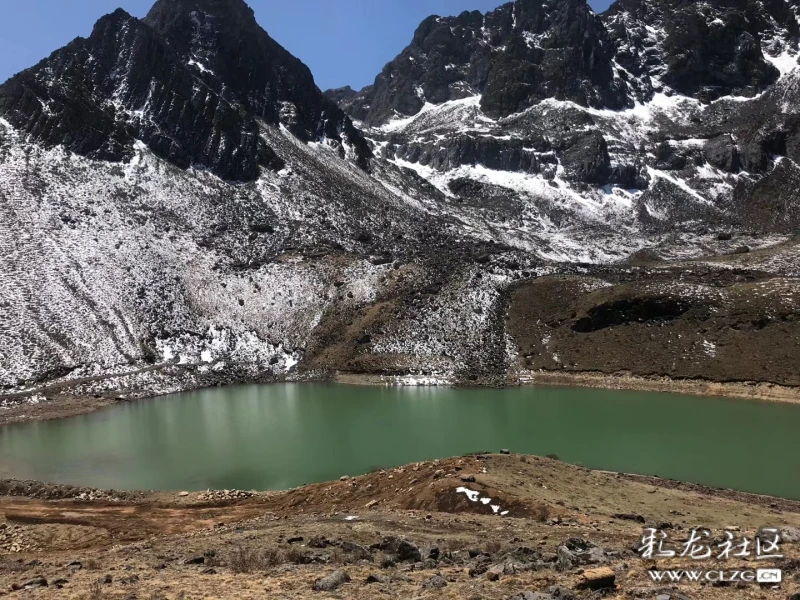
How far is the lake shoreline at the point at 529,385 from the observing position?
160ft

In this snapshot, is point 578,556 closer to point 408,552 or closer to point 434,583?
point 434,583

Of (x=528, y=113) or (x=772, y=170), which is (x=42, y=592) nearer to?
(x=772, y=170)

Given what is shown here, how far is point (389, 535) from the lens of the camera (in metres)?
16.2

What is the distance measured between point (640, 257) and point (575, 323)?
4928cm

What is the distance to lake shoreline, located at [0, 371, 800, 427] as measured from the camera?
48.8 m

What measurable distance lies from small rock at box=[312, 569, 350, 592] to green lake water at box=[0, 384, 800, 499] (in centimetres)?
1971

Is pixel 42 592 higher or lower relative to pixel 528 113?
lower

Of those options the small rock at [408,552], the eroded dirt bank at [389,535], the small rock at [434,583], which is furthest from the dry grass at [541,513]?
the small rock at [434,583]

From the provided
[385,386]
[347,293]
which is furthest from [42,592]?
[347,293]

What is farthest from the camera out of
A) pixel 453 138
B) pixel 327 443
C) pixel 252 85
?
Answer: pixel 453 138

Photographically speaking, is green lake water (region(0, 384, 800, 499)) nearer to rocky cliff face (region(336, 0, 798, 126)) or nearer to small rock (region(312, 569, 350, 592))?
small rock (region(312, 569, 350, 592))

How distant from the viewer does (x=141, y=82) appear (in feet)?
362

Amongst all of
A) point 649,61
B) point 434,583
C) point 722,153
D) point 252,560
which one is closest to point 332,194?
point 252,560

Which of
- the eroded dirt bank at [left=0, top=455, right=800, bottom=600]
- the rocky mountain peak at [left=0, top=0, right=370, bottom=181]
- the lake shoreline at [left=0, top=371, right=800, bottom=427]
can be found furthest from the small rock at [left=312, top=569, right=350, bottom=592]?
the rocky mountain peak at [left=0, top=0, right=370, bottom=181]
